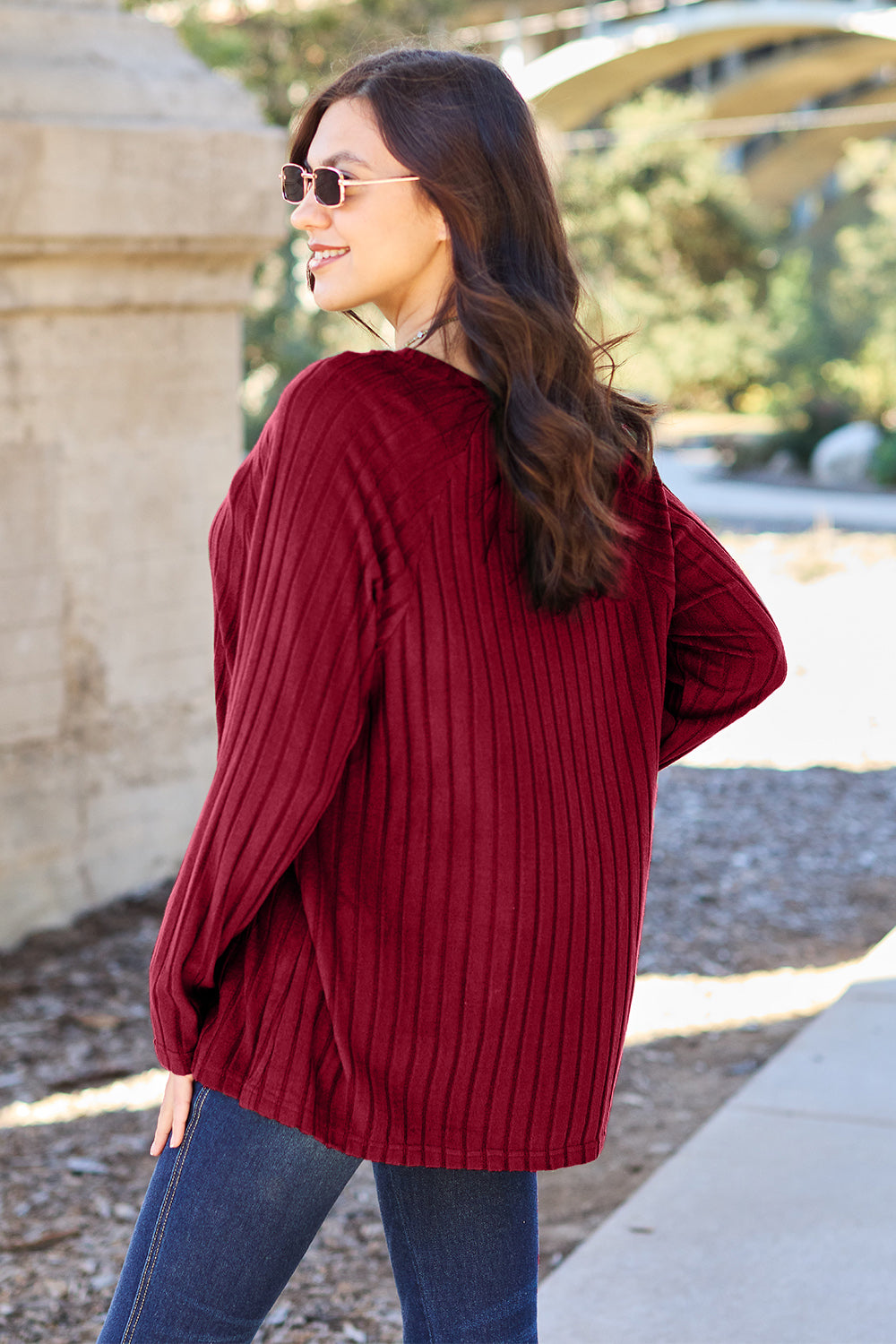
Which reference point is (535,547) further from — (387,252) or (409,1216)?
(409,1216)

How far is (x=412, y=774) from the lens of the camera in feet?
4.77

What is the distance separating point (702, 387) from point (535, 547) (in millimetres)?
30823

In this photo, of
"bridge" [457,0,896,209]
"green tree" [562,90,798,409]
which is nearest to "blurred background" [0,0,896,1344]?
"green tree" [562,90,798,409]

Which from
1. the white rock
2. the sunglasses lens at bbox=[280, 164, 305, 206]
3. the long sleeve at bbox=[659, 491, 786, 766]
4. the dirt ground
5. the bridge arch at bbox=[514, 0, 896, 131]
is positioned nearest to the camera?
the sunglasses lens at bbox=[280, 164, 305, 206]

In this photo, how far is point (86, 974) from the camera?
4.26 meters

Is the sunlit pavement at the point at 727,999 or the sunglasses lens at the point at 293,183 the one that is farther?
the sunlit pavement at the point at 727,999

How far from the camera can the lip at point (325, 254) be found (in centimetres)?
161

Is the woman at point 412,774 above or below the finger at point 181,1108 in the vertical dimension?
above

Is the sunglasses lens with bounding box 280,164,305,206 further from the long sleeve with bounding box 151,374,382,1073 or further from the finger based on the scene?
the finger

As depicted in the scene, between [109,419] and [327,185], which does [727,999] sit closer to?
[109,419]

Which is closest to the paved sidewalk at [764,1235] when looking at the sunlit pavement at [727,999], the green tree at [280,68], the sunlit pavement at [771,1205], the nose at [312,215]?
the sunlit pavement at [771,1205]

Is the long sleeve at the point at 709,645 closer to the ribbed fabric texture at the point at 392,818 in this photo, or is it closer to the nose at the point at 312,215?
the ribbed fabric texture at the point at 392,818

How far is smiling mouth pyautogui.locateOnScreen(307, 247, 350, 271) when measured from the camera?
1605 millimetres

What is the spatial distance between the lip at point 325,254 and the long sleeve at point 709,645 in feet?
1.44
